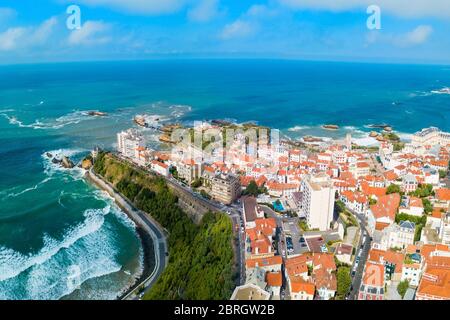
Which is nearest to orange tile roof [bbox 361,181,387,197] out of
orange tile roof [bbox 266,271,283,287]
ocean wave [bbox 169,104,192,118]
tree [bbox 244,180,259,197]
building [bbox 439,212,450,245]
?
building [bbox 439,212,450,245]

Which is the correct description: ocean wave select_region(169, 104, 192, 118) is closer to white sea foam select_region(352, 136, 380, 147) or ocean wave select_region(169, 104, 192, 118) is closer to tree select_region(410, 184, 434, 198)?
white sea foam select_region(352, 136, 380, 147)

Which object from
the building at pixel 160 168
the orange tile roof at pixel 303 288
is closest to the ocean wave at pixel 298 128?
the building at pixel 160 168

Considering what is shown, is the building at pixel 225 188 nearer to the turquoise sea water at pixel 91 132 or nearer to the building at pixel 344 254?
the turquoise sea water at pixel 91 132

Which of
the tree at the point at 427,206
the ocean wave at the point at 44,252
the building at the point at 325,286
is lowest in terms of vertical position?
the ocean wave at the point at 44,252

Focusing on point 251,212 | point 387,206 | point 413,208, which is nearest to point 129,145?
point 251,212

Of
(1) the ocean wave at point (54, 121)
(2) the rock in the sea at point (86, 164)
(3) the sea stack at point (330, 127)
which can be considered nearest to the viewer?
(2) the rock in the sea at point (86, 164)

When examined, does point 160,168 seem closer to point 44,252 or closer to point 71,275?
point 44,252

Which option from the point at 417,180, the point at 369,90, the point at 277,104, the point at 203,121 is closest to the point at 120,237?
the point at 417,180

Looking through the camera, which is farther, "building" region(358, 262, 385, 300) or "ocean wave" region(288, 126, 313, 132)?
"ocean wave" region(288, 126, 313, 132)
